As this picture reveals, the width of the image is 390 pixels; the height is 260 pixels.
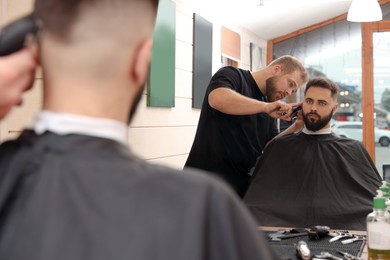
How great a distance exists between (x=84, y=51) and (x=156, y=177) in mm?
222

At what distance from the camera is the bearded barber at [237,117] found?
2.91m

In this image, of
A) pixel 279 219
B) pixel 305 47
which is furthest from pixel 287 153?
pixel 305 47

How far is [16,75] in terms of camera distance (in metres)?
0.86

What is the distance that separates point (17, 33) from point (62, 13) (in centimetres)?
8

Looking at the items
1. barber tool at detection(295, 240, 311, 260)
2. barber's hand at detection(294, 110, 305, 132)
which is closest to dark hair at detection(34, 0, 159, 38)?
barber tool at detection(295, 240, 311, 260)

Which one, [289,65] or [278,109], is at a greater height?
[289,65]

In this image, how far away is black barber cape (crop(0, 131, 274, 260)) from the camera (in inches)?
28.0

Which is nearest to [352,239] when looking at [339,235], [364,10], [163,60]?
Answer: [339,235]

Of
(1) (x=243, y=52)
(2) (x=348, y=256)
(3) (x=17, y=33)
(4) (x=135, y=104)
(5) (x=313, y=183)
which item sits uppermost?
(1) (x=243, y=52)

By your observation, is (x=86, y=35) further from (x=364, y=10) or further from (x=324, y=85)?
(x=364, y=10)

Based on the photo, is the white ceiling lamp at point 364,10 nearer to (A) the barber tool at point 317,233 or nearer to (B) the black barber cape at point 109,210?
(A) the barber tool at point 317,233

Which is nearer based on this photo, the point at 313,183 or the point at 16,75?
the point at 16,75

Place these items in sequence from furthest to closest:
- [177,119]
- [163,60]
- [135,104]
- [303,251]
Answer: [177,119] → [163,60] → [303,251] → [135,104]

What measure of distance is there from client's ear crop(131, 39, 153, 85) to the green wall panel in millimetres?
2474
